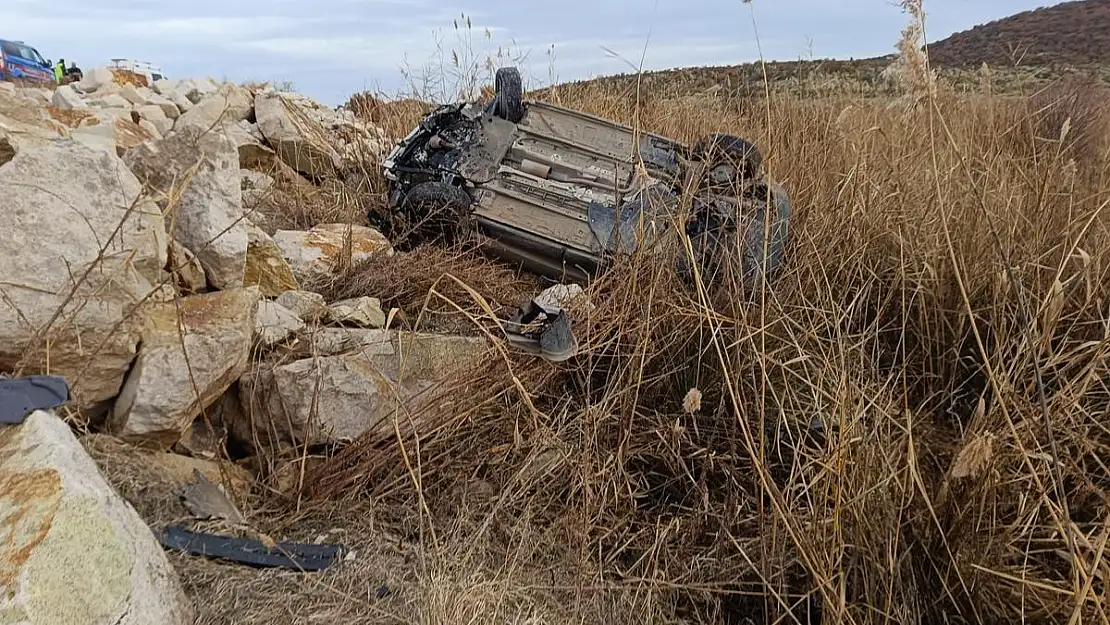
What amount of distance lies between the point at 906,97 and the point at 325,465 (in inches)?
88.2

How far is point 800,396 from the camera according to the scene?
2.55 m

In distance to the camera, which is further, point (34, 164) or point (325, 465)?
point (325, 465)

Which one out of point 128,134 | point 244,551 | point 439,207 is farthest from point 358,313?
point 128,134

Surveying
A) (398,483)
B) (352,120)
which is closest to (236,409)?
(398,483)

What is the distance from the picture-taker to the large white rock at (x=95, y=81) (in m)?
8.95

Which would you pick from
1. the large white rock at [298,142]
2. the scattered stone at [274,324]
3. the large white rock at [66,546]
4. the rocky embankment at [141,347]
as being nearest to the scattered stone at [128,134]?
the rocky embankment at [141,347]

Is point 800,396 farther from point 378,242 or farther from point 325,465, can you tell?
point 378,242

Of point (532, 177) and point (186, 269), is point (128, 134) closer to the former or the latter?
point (186, 269)

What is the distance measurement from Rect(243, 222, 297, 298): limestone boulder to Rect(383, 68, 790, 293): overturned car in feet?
2.56

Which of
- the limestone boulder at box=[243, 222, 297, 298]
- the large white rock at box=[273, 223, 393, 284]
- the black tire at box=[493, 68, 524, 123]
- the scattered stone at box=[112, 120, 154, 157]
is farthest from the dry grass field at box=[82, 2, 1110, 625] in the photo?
the scattered stone at box=[112, 120, 154, 157]

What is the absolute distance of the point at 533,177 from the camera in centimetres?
438

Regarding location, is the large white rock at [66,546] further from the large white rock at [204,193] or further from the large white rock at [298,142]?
the large white rock at [298,142]

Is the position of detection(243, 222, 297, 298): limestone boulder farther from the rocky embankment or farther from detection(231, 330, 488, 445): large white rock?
detection(231, 330, 488, 445): large white rock

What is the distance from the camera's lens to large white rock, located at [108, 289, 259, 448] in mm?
2711
